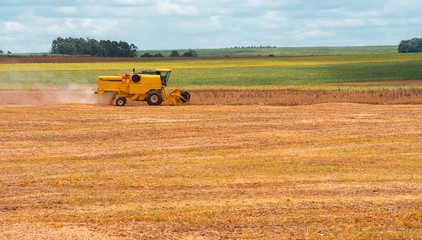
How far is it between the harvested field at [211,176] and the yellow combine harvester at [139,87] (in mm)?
5527

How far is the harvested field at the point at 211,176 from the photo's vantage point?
1044 cm

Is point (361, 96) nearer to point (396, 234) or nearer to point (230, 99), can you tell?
point (230, 99)

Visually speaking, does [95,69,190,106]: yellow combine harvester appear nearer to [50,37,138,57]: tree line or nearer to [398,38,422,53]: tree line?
[50,37,138,57]: tree line

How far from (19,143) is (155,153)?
209 inches

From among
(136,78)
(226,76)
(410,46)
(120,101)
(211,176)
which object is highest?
(410,46)

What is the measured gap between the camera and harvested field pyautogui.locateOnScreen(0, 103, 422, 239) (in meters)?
10.4

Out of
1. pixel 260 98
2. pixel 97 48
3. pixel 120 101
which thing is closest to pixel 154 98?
pixel 120 101

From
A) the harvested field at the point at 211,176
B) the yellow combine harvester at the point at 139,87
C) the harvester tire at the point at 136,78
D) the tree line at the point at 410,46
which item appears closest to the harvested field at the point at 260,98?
the yellow combine harvester at the point at 139,87

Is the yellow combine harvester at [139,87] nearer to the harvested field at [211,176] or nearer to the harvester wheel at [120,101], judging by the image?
the harvester wheel at [120,101]

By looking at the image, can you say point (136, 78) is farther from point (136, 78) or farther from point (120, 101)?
point (120, 101)

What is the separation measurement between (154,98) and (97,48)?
291 feet

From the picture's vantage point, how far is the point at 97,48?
119062 millimetres

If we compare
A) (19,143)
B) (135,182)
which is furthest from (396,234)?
(19,143)

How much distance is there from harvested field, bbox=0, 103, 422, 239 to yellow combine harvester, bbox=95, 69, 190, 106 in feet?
18.1
